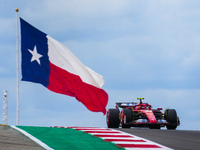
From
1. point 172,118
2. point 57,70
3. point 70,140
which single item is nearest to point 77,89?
point 57,70

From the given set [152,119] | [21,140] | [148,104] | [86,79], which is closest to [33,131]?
[21,140]

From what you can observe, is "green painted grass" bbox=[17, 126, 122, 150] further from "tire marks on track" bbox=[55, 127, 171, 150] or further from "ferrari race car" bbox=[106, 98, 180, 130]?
"ferrari race car" bbox=[106, 98, 180, 130]

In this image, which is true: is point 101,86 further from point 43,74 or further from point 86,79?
point 43,74

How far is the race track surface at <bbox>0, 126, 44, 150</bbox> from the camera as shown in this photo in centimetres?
831

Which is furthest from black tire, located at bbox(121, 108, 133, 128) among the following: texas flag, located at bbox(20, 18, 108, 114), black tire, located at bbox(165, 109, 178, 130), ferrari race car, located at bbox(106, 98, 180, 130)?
texas flag, located at bbox(20, 18, 108, 114)

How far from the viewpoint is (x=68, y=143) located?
9.43m

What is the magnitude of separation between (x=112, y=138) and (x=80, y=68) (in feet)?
19.4

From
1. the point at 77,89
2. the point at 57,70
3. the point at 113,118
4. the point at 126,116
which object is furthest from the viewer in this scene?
the point at 113,118

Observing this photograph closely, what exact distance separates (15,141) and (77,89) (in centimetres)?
678

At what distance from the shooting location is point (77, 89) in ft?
51.6

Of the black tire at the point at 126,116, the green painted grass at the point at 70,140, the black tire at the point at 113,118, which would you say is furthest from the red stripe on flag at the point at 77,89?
the green painted grass at the point at 70,140

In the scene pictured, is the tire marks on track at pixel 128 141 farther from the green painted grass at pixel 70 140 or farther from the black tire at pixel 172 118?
the black tire at pixel 172 118

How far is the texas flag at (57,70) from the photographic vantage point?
15531 mm

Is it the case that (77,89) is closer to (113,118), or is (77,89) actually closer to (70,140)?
(113,118)
